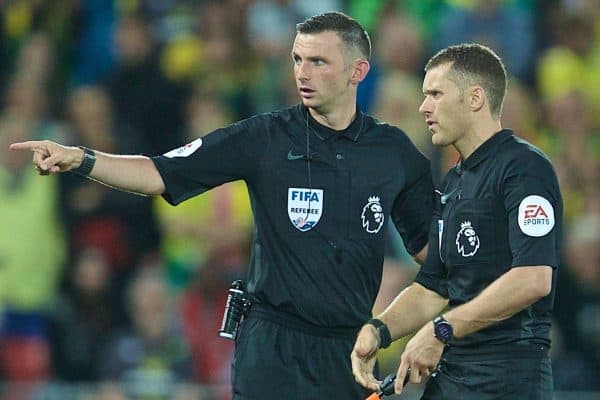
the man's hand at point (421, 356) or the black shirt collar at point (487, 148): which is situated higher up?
the black shirt collar at point (487, 148)

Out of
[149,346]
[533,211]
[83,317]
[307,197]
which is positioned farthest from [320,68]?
[83,317]

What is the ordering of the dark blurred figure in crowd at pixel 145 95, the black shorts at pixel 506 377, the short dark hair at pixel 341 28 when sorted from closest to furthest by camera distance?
the black shorts at pixel 506 377 → the short dark hair at pixel 341 28 → the dark blurred figure in crowd at pixel 145 95

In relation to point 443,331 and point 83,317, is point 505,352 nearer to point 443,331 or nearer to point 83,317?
point 443,331

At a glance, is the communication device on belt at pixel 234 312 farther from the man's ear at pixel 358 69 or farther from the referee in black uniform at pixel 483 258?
the man's ear at pixel 358 69

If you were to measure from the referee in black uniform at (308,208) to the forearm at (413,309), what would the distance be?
0.95 feet

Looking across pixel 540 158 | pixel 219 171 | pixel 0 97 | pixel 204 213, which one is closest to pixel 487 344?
pixel 540 158

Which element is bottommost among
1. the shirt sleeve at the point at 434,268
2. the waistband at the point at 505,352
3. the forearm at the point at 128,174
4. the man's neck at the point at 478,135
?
the waistband at the point at 505,352

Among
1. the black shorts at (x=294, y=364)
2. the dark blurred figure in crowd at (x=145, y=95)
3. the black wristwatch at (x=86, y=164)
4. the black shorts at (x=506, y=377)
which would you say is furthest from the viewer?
the dark blurred figure in crowd at (x=145, y=95)

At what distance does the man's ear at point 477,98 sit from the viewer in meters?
5.57

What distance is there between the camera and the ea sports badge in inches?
207

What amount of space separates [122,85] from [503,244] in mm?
5900

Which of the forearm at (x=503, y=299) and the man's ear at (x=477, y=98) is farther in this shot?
the man's ear at (x=477, y=98)

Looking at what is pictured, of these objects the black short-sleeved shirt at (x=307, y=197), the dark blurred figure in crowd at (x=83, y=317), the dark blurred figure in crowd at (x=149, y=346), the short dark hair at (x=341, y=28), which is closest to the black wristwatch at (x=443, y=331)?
the black short-sleeved shirt at (x=307, y=197)

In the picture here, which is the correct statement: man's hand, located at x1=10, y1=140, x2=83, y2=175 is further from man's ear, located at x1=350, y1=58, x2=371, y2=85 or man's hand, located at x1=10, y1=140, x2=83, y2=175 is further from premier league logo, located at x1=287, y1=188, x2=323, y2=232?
man's ear, located at x1=350, y1=58, x2=371, y2=85
